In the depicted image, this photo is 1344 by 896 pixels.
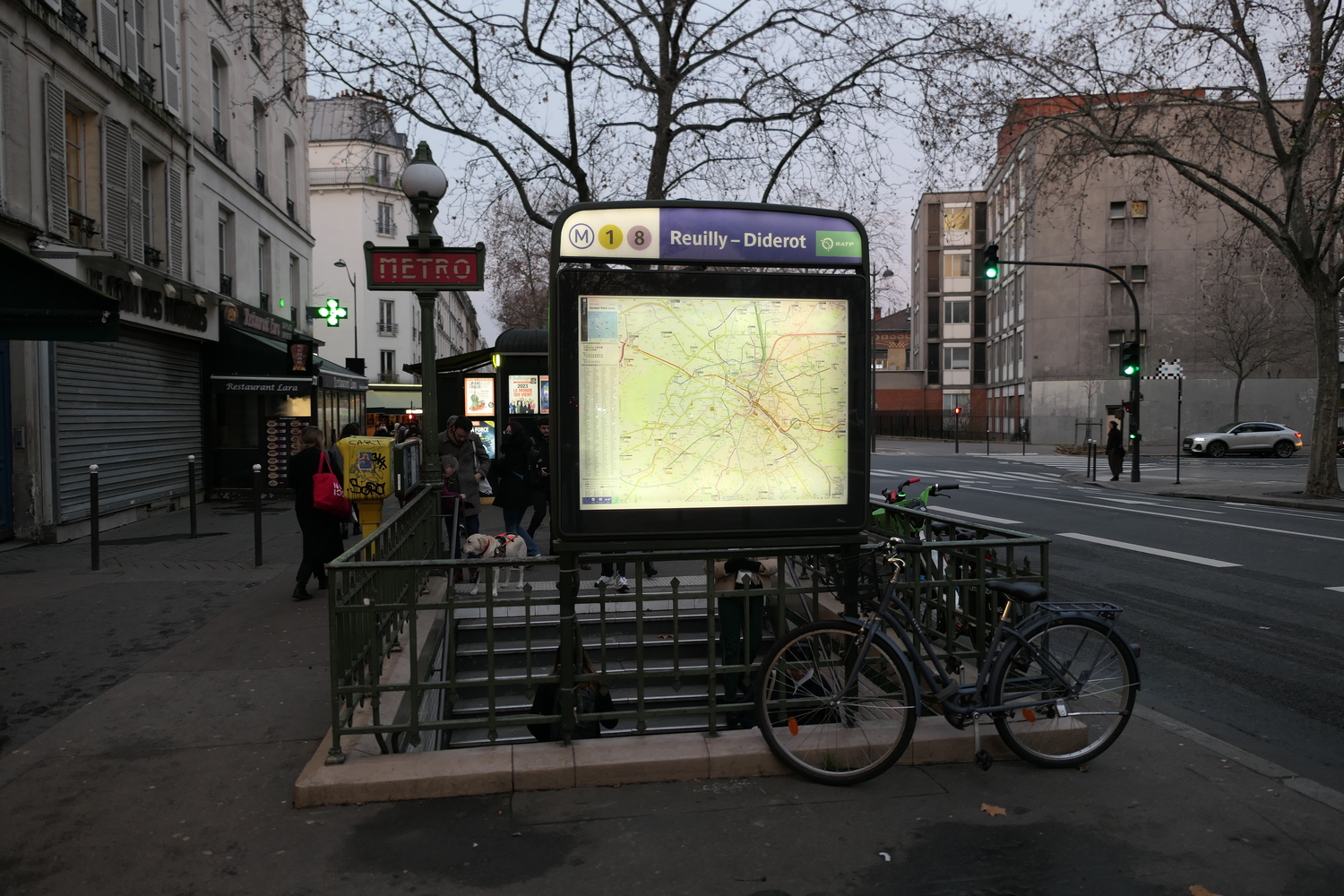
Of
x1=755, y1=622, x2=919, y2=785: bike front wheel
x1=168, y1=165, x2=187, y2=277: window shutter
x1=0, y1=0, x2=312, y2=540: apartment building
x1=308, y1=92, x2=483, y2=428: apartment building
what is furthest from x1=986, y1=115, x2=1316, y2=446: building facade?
x1=755, y1=622, x2=919, y2=785: bike front wheel

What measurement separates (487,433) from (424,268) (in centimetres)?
1398

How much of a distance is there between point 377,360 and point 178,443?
45101 millimetres

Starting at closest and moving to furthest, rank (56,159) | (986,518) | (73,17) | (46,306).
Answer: (46,306)
(56,159)
(73,17)
(986,518)

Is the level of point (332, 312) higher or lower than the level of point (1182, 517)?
higher

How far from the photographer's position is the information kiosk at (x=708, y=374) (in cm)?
449

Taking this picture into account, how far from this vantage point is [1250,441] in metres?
38.5

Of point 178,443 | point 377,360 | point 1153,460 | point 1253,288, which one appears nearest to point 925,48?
point 178,443

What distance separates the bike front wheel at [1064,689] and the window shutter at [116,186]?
15.3m

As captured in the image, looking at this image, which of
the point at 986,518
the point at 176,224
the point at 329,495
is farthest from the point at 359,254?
the point at 329,495

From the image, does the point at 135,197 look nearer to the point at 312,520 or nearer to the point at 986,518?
the point at 312,520

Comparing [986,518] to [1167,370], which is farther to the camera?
[1167,370]

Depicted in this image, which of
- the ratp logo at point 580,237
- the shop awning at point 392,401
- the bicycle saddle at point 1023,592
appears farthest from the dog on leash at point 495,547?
the shop awning at point 392,401

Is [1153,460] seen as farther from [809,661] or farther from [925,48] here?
[809,661]

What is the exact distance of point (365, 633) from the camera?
16.2 ft
